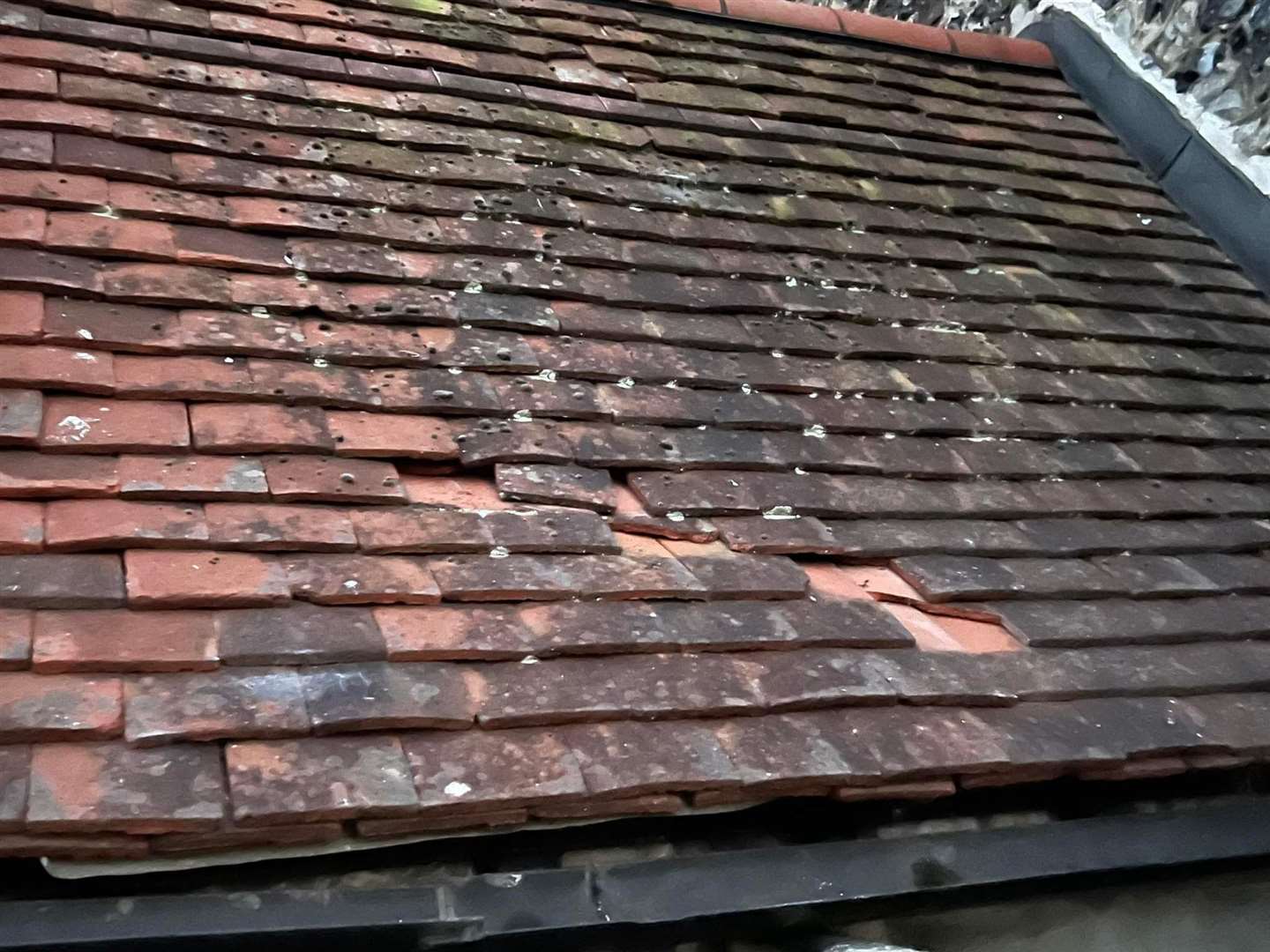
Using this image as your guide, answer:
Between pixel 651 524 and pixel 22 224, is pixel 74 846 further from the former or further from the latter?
pixel 22 224

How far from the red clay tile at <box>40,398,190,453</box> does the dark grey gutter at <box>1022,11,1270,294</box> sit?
4.18 metres

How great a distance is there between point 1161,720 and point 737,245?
69.4 inches

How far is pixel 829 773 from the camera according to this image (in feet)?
6.19

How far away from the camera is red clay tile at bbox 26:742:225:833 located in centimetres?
142

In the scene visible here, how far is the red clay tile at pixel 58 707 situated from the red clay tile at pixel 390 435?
2.31 feet

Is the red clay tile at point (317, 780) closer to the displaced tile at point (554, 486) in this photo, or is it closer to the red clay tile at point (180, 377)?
the displaced tile at point (554, 486)

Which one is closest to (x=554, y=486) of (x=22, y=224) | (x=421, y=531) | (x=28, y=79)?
(x=421, y=531)

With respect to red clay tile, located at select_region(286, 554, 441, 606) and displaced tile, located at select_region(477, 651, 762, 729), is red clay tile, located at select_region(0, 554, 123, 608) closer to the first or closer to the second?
red clay tile, located at select_region(286, 554, 441, 606)

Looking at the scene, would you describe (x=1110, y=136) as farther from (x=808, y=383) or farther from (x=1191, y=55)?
(x=808, y=383)

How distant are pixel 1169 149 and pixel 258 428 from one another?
4.22 meters

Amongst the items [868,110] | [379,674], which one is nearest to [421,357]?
[379,674]

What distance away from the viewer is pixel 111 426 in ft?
6.44

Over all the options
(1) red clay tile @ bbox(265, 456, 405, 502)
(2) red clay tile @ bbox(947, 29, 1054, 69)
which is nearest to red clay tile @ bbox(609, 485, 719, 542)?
(1) red clay tile @ bbox(265, 456, 405, 502)

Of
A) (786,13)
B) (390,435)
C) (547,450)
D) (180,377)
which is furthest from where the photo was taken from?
(786,13)
